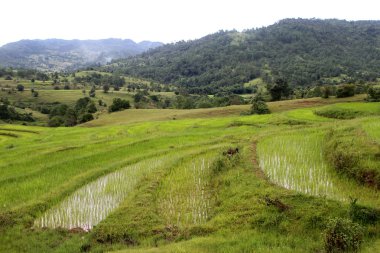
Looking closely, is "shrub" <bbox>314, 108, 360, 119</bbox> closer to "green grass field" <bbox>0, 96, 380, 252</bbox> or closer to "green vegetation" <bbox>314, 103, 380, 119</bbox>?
"green vegetation" <bbox>314, 103, 380, 119</bbox>

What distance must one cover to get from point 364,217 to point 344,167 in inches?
190

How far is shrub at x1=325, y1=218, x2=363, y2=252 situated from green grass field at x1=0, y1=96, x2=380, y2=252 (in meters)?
0.36

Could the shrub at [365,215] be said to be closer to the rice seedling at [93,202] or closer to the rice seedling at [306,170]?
the rice seedling at [306,170]

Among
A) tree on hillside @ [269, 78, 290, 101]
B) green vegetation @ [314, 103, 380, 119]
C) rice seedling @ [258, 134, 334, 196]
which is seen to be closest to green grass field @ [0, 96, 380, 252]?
rice seedling @ [258, 134, 334, 196]

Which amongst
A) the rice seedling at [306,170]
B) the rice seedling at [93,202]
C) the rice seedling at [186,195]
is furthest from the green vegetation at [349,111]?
the rice seedling at [93,202]

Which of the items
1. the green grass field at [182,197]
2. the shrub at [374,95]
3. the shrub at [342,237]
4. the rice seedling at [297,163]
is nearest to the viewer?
the shrub at [342,237]

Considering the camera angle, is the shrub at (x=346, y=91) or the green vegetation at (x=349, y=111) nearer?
the green vegetation at (x=349, y=111)

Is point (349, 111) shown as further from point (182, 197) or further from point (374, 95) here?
point (182, 197)

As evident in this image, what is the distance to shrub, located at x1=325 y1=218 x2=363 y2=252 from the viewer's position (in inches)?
334

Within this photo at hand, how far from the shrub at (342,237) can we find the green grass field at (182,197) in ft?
1.19

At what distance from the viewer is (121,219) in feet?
38.9

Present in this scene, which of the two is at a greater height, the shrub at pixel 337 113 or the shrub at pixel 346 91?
the shrub at pixel 346 91

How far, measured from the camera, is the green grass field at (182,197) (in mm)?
10242

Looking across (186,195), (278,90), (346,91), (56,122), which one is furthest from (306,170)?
(56,122)
